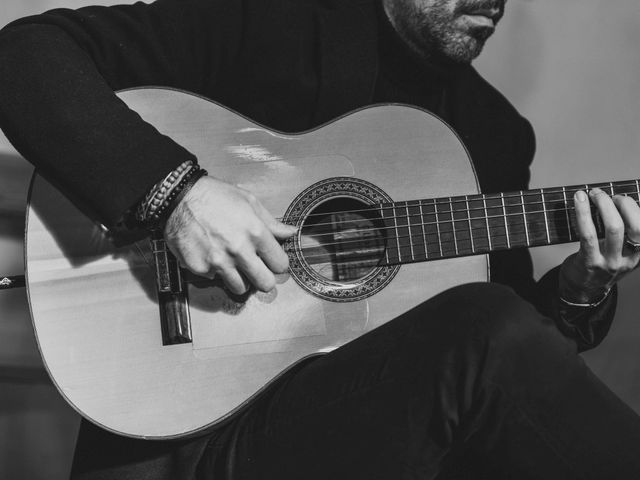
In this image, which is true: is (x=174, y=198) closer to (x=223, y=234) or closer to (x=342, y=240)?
(x=223, y=234)

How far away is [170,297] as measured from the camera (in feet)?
3.55

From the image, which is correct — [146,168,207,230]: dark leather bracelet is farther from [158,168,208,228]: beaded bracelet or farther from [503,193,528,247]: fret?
[503,193,528,247]: fret

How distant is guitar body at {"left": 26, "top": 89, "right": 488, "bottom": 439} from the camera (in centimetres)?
105

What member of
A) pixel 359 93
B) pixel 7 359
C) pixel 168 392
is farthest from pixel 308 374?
pixel 7 359

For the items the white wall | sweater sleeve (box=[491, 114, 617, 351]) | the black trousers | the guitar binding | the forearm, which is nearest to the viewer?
the black trousers

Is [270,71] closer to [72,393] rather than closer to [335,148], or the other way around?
[335,148]

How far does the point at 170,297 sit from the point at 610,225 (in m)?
0.76

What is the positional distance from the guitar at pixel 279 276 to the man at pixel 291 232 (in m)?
0.06

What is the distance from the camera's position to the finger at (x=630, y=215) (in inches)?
47.1

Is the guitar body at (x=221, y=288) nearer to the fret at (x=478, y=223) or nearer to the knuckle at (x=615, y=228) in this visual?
the fret at (x=478, y=223)

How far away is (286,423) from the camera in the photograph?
93 cm

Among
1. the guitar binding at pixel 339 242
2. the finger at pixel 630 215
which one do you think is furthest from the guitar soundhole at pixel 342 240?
the finger at pixel 630 215

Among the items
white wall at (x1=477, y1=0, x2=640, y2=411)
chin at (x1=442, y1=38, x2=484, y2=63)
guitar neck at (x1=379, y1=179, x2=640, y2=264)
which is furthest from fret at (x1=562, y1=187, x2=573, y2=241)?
white wall at (x1=477, y1=0, x2=640, y2=411)

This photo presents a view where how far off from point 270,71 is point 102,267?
486mm
